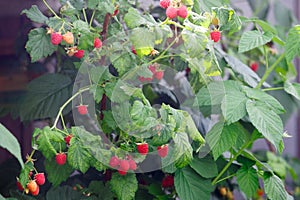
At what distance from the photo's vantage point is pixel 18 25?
158cm

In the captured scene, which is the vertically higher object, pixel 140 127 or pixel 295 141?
pixel 140 127

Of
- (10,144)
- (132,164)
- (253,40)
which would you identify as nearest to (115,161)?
(132,164)

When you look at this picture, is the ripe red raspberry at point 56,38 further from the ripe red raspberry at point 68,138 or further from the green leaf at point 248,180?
the green leaf at point 248,180

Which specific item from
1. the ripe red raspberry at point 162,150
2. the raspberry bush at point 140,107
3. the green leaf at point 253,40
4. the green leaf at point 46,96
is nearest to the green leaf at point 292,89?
the raspberry bush at point 140,107

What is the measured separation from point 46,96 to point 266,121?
0.54 metres

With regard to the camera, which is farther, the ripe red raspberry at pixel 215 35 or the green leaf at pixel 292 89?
the green leaf at pixel 292 89

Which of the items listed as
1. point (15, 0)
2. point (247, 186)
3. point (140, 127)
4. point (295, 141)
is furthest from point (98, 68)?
point (295, 141)

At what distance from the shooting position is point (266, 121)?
1.09 metres

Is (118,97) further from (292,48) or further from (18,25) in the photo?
(18,25)

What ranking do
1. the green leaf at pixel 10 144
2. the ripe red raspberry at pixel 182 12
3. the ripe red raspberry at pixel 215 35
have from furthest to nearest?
the ripe red raspberry at pixel 215 35 → the ripe red raspberry at pixel 182 12 → the green leaf at pixel 10 144

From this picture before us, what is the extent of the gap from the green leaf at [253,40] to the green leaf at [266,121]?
0.45 ft

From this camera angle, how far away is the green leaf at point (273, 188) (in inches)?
44.8

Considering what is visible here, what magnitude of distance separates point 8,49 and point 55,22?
0.56 meters

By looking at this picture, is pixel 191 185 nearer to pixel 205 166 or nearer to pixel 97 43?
pixel 205 166
